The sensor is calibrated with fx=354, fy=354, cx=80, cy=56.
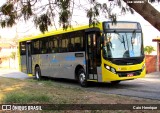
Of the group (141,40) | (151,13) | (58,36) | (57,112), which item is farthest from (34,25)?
(58,36)

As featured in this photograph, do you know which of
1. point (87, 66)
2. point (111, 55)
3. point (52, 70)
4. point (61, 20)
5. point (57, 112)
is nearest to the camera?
point (61, 20)

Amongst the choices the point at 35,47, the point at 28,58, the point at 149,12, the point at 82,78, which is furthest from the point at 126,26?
the point at 28,58

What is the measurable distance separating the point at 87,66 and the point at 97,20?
29.2ft

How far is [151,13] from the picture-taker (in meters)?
7.10

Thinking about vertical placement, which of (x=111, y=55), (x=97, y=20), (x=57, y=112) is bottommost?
(x=57, y=112)

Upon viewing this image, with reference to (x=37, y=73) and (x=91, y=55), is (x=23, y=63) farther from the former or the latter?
(x=91, y=55)

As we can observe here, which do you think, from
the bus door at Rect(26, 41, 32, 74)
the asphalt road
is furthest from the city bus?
the bus door at Rect(26, 41, 32, 74)

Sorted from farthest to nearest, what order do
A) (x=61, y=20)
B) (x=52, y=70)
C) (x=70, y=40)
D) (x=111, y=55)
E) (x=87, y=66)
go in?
(x=52, y=70)
(x=70, y=40)
(x=87, y=66)
(x=111, y=55)
(x=61, y=20)

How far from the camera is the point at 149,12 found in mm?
7113

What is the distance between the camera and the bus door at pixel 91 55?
16.0 metres

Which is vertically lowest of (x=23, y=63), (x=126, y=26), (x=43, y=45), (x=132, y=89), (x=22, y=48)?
(x=132, y=89)

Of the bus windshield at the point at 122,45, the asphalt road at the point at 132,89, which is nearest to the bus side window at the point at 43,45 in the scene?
the asphalt road at the point at 132,89

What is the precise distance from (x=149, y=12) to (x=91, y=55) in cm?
925

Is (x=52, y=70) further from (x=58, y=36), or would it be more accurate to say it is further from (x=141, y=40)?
(x=141, y=40)
